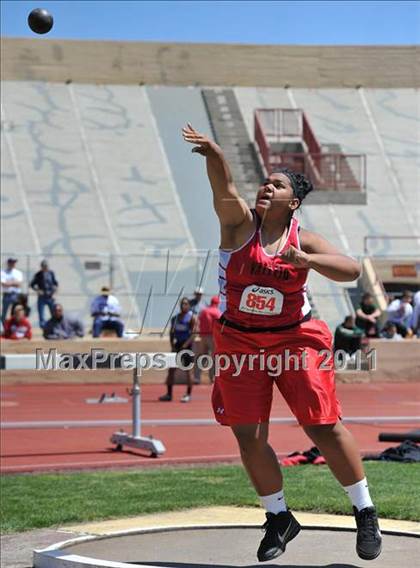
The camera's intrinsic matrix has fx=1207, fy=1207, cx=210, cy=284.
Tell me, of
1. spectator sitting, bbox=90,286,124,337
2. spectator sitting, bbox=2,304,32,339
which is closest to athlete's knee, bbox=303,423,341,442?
spectator sitting, bbox=90,286,124,337

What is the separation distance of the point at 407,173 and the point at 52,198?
9.00 metres

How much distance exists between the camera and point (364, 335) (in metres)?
22.4

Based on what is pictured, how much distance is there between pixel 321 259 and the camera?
589cm

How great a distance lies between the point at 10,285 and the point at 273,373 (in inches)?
718

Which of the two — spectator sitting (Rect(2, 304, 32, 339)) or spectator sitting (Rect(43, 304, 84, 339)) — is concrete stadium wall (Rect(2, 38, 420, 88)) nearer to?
spectator sitting (Rect(43, 304, 84, 339))

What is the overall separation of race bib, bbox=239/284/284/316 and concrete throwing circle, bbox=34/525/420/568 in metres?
1.35

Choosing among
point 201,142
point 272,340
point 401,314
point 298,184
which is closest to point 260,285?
point 272,340

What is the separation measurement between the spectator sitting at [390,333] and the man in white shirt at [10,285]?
23.7 ft

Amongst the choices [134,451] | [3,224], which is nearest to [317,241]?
[134,451]

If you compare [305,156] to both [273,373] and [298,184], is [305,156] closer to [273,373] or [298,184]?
[298,184]

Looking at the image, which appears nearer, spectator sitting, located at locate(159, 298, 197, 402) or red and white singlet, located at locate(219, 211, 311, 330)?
red and white singlet, located at locate(219, 211, 311, 330)

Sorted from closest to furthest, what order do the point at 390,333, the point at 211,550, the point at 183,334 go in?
the point at 211,550 → the point at 183,334 → the point at 390,333

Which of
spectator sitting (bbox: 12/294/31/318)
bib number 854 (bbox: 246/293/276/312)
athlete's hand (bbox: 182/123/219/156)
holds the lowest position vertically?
bib number 854 (bbox: 246/293/276/312)

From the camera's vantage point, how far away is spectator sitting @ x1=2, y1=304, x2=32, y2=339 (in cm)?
2233
